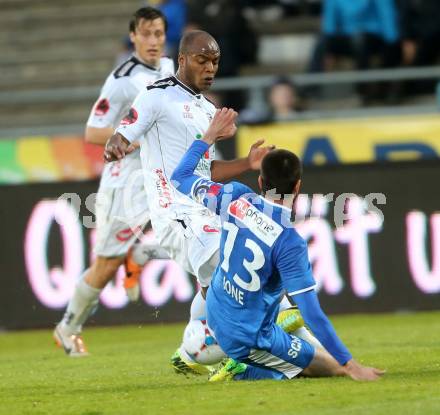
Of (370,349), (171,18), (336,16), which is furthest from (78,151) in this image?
(370,349)

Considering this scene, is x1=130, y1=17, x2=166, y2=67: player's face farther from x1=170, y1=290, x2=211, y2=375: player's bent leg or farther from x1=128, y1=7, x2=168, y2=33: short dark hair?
x1=170, y1=290, x2=211, y2=375: player's bent leg

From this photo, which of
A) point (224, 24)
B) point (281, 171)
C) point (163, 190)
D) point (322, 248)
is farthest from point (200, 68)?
point (224, 24)

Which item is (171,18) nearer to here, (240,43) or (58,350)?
(240,43)

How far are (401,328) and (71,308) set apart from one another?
9.73 ft

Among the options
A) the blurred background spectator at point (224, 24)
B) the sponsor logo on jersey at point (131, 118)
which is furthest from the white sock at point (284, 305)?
the blurred background spectator at point (224, 24)

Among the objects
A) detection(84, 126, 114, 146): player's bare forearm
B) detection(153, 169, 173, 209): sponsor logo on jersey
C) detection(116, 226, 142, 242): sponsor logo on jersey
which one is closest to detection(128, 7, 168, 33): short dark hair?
detection(84, 126, 114, 146): player's bare forearm

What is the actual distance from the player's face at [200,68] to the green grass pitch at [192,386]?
1.82 m

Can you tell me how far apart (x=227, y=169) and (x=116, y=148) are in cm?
70

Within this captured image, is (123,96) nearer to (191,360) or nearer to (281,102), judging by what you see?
(191,360)

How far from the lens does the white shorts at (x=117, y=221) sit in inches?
368

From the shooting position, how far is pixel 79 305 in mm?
9773

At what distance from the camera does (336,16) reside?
15.0 meters

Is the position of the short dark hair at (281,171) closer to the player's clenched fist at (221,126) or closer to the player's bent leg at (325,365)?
the player's clenched fist at (221,126)

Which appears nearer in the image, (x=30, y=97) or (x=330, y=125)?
(x=330, y=125)
